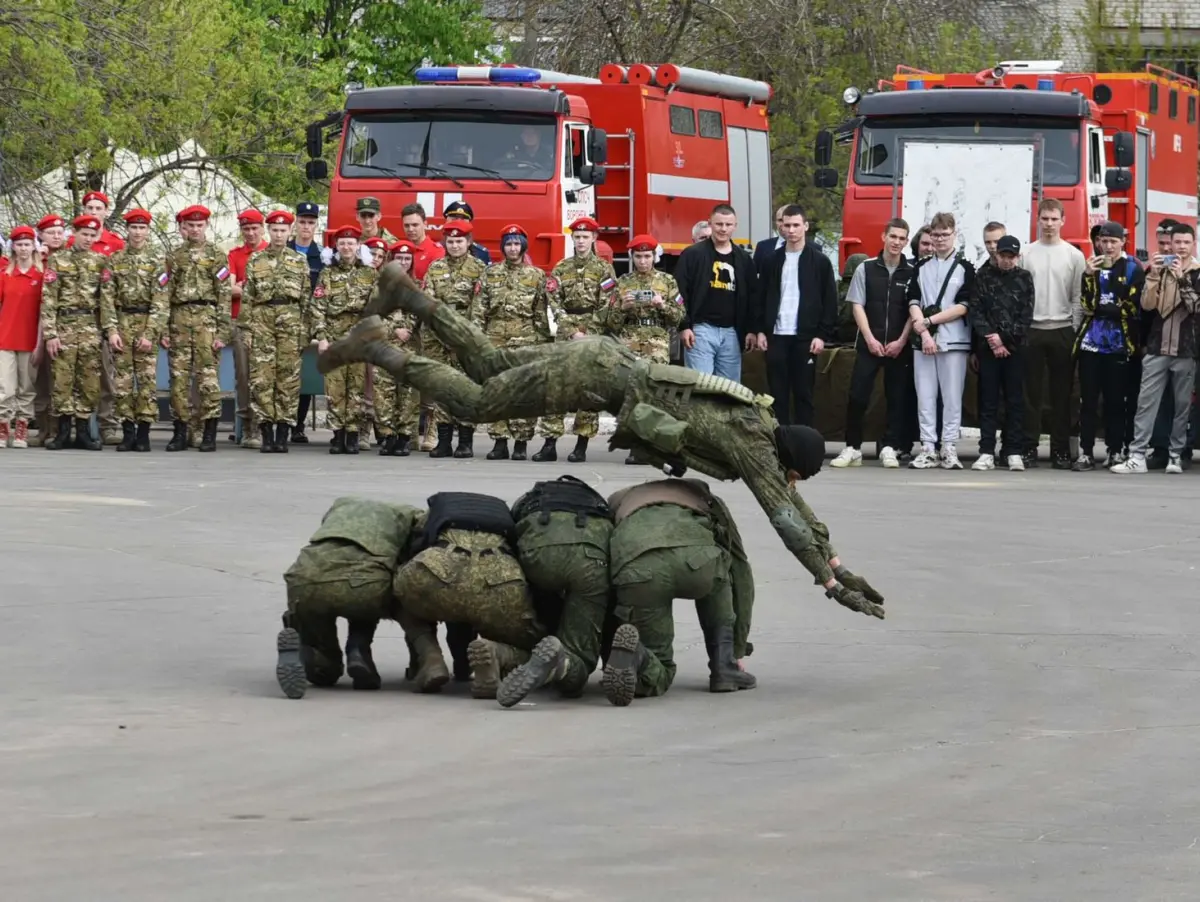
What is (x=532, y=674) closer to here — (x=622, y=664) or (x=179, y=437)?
(x=622, y=664)

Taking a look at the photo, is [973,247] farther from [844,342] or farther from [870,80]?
[870,80]

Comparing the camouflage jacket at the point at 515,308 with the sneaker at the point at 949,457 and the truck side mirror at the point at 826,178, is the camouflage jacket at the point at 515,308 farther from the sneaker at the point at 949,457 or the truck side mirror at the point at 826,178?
the truck side mirror at the point at 826,178

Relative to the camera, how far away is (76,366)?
751 inches

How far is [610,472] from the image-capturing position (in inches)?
687

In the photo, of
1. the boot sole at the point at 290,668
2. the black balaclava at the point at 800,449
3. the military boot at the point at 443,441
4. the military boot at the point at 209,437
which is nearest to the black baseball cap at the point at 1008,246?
the military boot at the point at 443,441

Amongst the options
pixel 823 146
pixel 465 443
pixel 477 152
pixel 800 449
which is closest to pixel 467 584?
pixel 800 449

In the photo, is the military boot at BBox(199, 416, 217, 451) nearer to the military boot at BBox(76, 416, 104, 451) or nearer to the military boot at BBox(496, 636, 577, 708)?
the military boot at BBox(76, 416, 104, 451)

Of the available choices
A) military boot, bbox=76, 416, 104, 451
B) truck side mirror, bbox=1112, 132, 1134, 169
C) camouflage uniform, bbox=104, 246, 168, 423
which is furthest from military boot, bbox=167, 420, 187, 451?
truck side mirror, bbox=1112, 132, 1134, 169

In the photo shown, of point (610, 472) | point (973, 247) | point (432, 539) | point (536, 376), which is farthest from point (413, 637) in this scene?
point (973, 247)

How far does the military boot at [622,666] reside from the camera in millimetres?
8031

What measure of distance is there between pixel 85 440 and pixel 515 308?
155 inches

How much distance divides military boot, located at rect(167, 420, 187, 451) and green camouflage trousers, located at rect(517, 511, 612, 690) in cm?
1136

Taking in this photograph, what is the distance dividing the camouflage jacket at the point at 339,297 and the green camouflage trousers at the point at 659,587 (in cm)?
1085

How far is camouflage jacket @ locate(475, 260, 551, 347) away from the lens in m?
18.7
